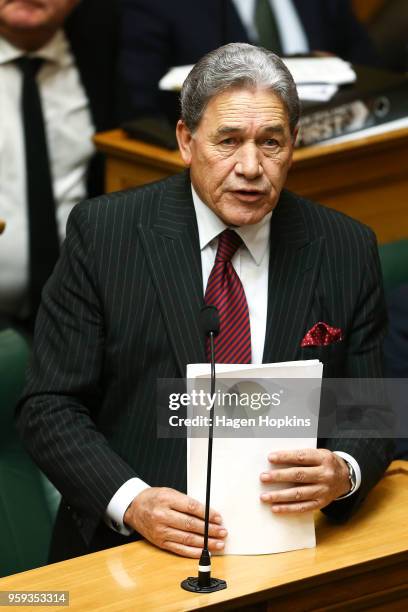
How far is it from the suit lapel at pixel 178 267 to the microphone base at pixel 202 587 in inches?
17.7

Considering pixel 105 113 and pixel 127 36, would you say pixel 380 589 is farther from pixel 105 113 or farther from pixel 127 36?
pixel 127 36

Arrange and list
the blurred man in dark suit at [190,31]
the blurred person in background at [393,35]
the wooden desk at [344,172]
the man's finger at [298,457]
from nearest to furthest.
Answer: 1. the man's finger at [298,457]
2. the wooden desk at [344,172]
3. the blurred man in dark suit at [190,31]
4. the blurred person in background at [393,35]

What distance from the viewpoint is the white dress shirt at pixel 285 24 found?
378cm

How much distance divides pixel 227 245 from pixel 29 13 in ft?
4.37

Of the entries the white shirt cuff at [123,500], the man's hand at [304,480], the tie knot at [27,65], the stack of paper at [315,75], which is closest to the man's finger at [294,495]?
the man's hand at [304,480]

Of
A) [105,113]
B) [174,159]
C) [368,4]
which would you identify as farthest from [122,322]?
[368,4]

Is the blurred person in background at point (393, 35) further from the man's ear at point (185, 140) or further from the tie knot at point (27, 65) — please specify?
the man's ear at point (185, 140)

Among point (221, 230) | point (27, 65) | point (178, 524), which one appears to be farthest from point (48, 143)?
point (178, 524)

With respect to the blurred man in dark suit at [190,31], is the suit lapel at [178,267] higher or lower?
lower

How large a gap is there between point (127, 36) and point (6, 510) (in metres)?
1.64

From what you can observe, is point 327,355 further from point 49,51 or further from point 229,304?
point 49,51

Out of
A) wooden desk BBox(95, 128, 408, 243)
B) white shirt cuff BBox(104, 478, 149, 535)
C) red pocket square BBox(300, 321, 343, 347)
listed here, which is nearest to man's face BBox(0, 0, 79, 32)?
wooden desk BBox(95, 128, 408, 243)

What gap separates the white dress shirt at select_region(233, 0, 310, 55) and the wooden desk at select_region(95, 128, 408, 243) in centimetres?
59

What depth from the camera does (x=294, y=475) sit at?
1.92m
